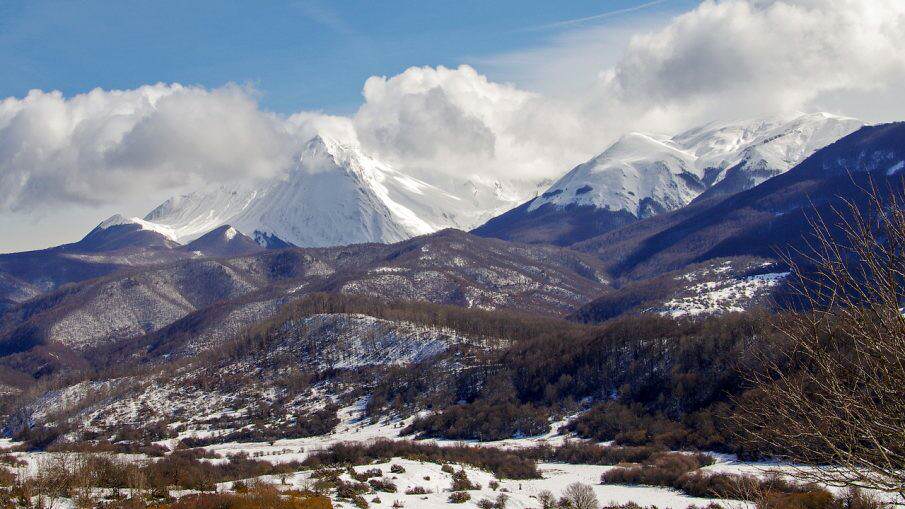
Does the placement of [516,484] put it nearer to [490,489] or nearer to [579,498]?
[490,489]

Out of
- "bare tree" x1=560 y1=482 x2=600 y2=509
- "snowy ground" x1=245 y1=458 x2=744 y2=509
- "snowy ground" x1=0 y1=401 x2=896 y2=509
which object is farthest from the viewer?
"snowy ground" x1=245 y1=458 x2=744 y2=509

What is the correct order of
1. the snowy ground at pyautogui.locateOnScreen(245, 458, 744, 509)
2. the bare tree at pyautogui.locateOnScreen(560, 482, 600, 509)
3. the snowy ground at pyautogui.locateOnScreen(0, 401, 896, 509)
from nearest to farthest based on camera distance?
1. the bare tree at pyautogui.locateOnScreen(560, 482, 600, 509)
2. the snowy ground at pyautogui.locateOnScreen(0, 401, 896, 509)
3. the snowy ground at pyautogui.locateOnScreen(245, 458, 744, 509)

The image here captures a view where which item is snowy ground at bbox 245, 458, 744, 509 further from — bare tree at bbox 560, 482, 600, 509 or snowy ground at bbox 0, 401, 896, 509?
bare tree at bbox 560, 482, 600, 509

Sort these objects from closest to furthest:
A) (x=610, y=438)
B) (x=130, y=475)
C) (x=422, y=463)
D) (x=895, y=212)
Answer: (x=895, y=212) < (x=130, y=475) < (x=422, y=463) < (x=610, y=438)

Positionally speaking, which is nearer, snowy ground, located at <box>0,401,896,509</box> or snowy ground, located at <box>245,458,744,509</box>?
snowy ground, located at <box>0,401,896,509</box>

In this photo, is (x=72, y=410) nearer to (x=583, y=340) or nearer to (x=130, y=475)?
(x=583, y=340)

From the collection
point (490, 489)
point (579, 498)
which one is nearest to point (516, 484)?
point (490, 489)

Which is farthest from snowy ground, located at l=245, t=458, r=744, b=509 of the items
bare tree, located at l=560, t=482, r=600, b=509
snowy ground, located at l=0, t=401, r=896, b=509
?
bare tree, located at l=560, t=482, r=600, b=509

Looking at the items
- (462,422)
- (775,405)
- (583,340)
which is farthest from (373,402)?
(775,405)

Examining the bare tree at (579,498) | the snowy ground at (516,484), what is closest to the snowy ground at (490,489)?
the snowy ground at (516,484)

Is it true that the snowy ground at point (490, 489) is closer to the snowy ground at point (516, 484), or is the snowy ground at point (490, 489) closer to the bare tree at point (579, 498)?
the snowy ground at point (516, 484)

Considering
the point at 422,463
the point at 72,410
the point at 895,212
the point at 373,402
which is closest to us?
the point at 895,212

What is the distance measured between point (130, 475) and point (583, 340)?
418 feet

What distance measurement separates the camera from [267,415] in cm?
17412
